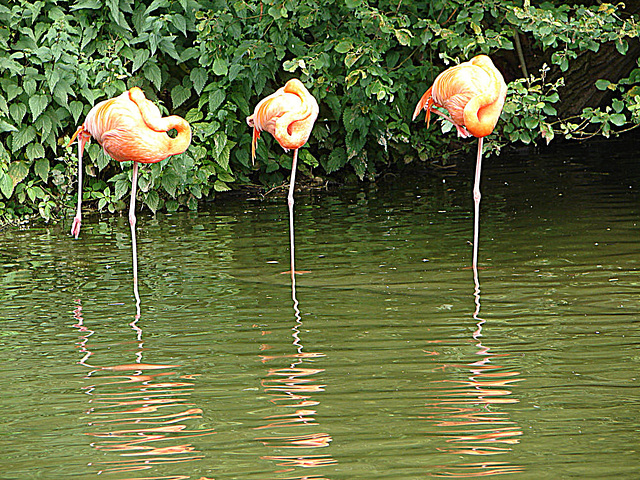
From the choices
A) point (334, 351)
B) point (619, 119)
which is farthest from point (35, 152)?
point (334, 351)

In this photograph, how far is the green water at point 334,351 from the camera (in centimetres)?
246

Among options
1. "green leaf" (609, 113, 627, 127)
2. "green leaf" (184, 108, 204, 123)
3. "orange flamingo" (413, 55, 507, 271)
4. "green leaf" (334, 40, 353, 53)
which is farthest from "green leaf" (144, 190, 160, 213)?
"green leaf" (609, 113, 627, 127)

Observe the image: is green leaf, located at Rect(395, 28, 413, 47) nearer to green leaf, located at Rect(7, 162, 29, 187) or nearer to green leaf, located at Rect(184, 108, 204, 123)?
green leaf, located at Rect(184, 108, 204, 123)

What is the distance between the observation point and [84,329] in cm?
389

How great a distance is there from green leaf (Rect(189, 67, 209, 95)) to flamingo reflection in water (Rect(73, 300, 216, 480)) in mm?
4237

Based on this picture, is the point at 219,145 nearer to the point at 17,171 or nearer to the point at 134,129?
the point at 17,171

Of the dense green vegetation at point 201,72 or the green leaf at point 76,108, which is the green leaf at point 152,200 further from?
the green leaf at point 76,108

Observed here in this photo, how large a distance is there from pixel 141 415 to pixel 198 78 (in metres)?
5.03

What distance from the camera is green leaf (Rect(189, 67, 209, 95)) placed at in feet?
24.3

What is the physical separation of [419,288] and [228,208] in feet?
10.8

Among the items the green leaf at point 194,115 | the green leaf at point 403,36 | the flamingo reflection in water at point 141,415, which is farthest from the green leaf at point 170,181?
the flamingo reflection in water at point 141,415

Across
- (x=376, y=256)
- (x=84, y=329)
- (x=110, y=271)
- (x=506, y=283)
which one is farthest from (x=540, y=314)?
(x=110, y=271)

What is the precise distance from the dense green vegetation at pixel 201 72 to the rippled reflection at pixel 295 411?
11.6 feet

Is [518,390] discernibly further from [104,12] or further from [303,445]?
[104,12]
